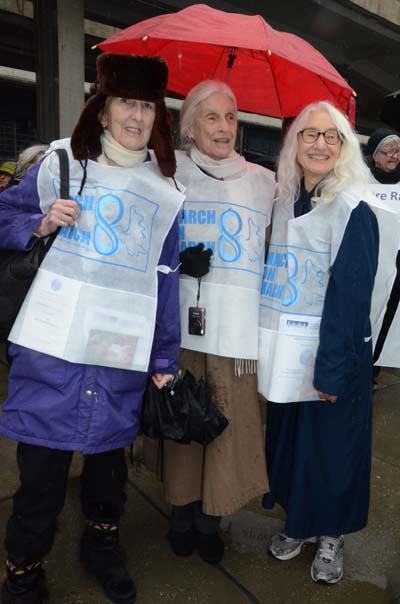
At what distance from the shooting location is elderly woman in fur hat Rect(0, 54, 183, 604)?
169cm

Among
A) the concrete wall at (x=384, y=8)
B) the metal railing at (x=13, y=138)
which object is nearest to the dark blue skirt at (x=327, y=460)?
the metal railing at (x=13, y=138)

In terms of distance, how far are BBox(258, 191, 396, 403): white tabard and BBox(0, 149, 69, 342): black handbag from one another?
34.5 inches

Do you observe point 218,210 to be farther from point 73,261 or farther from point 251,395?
point 251,395

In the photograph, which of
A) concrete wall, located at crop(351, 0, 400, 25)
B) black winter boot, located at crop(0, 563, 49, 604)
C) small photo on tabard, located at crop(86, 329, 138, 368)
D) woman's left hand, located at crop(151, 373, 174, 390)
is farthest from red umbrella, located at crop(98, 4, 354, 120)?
concrete wall, located at crop(351, 0, 400, 25)

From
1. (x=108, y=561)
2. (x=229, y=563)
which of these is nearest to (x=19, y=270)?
(x=108, y=561)

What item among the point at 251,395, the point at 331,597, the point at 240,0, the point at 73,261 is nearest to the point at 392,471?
the point at 331,597

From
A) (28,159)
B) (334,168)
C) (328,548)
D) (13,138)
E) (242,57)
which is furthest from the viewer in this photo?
(13,138)

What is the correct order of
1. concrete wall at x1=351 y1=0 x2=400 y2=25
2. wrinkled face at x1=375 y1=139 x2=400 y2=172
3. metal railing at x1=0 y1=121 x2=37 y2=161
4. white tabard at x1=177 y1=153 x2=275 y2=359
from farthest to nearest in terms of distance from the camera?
concrete wall at x1=351 y1=0 x2=400 y2=25 < metal railing at x1=0 y1=121 x2=37 y2=161 < wrinkled face at x1=375 y1=139 x2=400 y2=172 < white tabard at x1=177 y1=153 x2=275 y2=359

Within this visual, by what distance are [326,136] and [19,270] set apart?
4.13 feet

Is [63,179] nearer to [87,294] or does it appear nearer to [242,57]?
[87,294]

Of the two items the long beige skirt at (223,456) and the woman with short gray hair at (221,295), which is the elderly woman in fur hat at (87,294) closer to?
the woman with short gray hair at (221,295)

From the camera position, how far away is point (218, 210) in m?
2.04

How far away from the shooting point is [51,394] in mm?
1706

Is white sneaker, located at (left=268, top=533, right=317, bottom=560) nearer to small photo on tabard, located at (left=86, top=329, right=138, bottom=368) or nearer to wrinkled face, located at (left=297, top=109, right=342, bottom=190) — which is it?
small photo on tabard, located at (left=86, top=329, right=138, bottom=368)
